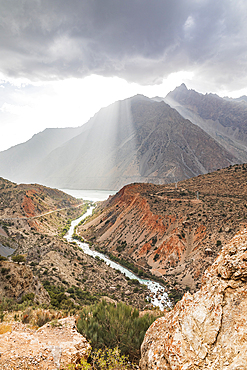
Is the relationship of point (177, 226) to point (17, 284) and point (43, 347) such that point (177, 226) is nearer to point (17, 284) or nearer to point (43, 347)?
point (17, 284)

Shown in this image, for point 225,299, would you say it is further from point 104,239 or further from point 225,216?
point 104,239

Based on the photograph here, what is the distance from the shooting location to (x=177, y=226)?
3728 cm

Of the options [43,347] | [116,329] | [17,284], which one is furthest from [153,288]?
[43,347]

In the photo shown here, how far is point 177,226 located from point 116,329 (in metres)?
30.3

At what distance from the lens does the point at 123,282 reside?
32344mm

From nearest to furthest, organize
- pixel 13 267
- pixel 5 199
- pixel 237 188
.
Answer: pixel 13 267, pixel 237 188, pixel 5 199

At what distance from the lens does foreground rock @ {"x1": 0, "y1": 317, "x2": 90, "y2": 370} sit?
A: 595cm

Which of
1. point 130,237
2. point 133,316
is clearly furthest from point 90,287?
point 133,316

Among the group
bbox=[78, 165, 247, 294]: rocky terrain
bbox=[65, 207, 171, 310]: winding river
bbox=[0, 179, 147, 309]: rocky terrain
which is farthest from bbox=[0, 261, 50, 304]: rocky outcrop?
bbox=[78, 165, 247, 294]: rocky terrain

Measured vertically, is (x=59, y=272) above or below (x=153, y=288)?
above

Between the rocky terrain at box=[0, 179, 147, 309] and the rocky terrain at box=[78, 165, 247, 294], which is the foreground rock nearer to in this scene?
the rocky terrain at box=[0, 179, 147, 309]

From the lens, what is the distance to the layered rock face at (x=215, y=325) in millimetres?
3715

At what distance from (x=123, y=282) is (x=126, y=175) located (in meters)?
148

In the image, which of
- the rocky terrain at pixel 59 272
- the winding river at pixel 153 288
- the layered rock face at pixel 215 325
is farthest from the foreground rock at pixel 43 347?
the winding river at pixel 153 288
